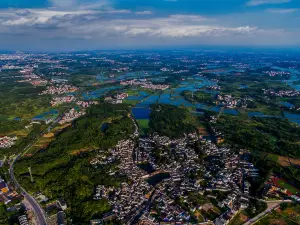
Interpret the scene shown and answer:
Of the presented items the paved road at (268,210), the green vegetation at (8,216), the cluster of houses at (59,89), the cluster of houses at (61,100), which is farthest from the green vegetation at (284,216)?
the cluster of houses at (59,89)

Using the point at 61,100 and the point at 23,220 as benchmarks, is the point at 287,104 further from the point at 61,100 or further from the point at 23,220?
the point at 23,220


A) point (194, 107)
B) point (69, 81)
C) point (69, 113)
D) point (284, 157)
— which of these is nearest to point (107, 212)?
point (284, 157)

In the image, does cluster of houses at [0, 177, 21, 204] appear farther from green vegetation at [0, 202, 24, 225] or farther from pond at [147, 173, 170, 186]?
pond at [147, 173, 170, 186]

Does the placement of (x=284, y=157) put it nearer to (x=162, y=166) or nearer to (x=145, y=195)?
(x=162, y=166)

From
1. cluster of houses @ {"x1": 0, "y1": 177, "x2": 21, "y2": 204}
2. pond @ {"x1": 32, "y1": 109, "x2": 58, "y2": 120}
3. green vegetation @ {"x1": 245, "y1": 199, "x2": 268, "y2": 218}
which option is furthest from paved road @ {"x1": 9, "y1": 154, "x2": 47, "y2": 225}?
pond @ {"x1": 32, "y1": 109, "x2": 58, "y2": 120}

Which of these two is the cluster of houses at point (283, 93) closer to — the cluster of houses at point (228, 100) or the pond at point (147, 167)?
the cluster of houses at point (228, 100)
